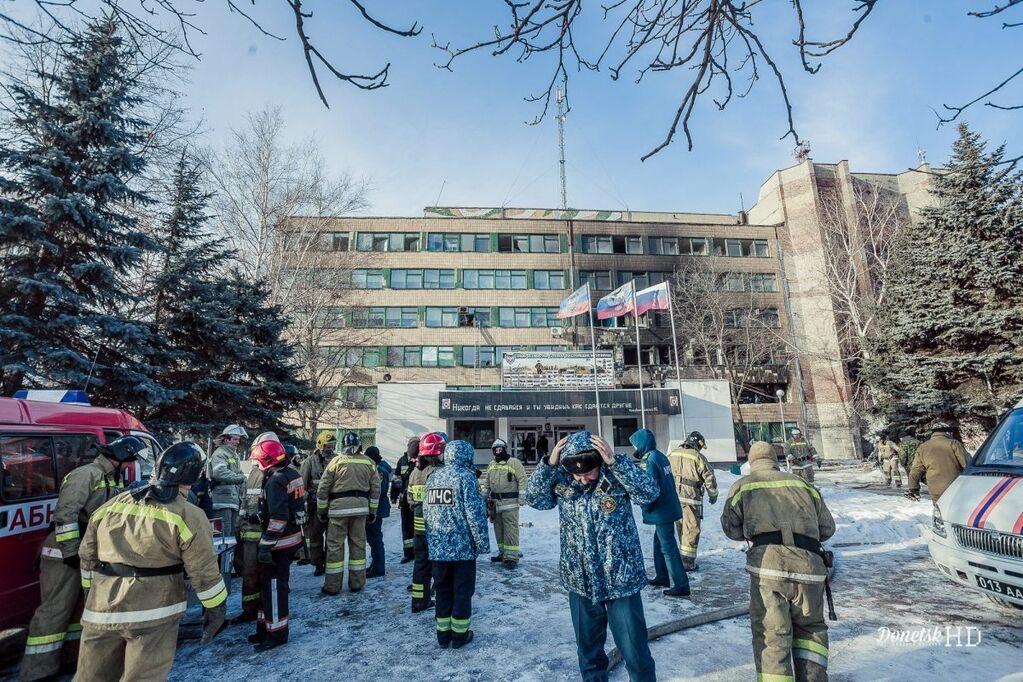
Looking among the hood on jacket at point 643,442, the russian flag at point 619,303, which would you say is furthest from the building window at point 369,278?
the hood on jacket at point 643,442

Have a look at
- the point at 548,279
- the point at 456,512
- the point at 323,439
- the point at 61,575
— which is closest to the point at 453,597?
the point at 456,512

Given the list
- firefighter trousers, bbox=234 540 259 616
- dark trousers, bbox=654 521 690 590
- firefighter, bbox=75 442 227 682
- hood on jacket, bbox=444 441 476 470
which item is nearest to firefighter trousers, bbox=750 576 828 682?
dark trousers, bbox=654 521 690 590

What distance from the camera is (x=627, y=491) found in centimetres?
346

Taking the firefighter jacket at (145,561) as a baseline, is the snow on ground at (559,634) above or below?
below

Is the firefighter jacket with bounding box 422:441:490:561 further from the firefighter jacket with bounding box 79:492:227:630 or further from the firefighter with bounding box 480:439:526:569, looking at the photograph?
the firefighter with bounding box 480:439:526:569

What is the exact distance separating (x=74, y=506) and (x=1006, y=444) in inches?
352

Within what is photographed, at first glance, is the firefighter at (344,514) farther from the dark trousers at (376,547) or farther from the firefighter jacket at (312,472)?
the firefighter jacket at (312,472)

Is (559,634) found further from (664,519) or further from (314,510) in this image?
(314,510)

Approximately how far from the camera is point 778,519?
342cm

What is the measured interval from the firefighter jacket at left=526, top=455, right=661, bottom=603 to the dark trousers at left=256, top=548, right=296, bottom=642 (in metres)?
2.77

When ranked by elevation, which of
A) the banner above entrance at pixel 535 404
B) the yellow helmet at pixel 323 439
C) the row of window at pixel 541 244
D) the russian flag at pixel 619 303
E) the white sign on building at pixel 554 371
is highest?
the row of window at pixel 541 244

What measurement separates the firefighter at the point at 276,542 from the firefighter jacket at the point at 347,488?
42.9 inches

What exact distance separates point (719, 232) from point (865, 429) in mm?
16676

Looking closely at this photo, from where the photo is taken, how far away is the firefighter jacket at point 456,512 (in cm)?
462
